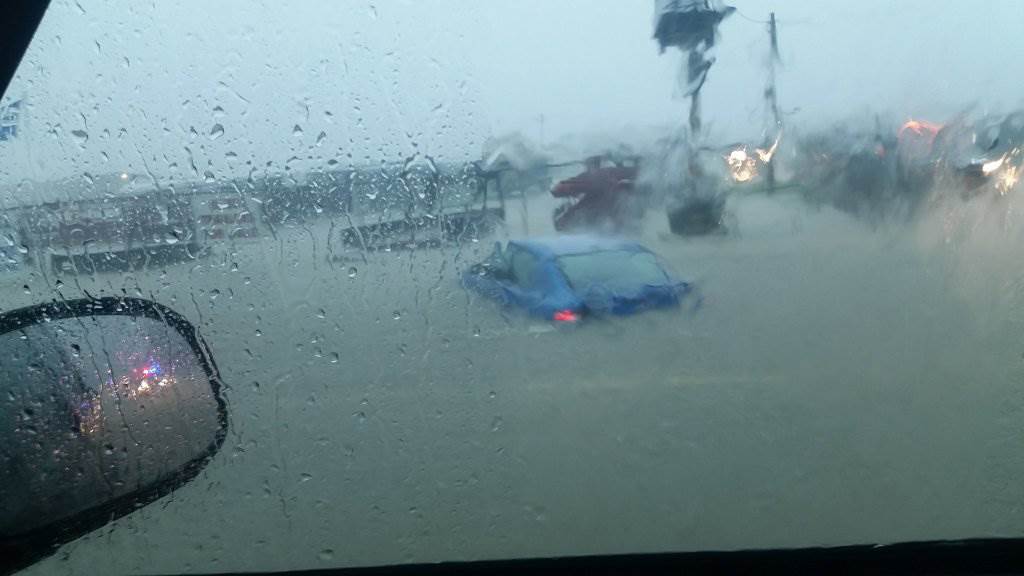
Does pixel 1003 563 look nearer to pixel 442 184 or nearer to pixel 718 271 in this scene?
pixel 718 271

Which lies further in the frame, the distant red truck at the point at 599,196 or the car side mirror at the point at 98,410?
the distant red truck at the point at 599,196

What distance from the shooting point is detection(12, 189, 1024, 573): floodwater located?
452 centimetres

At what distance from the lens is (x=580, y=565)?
4.40 m

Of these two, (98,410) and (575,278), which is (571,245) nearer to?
(575,278)

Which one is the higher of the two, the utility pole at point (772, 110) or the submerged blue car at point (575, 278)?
the utility pole at point (772, 110)

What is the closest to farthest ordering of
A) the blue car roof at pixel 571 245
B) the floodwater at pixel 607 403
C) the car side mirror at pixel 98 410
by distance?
the car side mirror at pixel 98 410
the floodwater at pixel 607 403
the blue car roof at pixel 571 245

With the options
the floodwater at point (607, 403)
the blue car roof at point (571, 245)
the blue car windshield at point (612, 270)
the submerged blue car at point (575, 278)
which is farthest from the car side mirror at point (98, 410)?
the blue car windshield at point (612, 270)

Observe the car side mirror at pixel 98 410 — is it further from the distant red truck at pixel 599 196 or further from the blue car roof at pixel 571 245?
the distant red truck at pixel 599 196

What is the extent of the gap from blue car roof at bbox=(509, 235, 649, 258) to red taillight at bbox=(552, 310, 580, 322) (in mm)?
260

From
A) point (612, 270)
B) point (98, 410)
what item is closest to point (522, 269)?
point (612, 270)

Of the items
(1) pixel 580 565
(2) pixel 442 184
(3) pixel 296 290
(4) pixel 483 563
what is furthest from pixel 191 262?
(1) pixel 580 565

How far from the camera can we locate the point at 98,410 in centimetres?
444

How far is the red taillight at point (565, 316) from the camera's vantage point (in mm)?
4762

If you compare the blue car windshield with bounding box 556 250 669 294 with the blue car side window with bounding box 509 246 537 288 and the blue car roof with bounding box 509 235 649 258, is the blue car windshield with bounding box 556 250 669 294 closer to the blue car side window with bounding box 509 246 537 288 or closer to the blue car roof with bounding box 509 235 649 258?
the blue car roof with bounding box 509 235 649 258
